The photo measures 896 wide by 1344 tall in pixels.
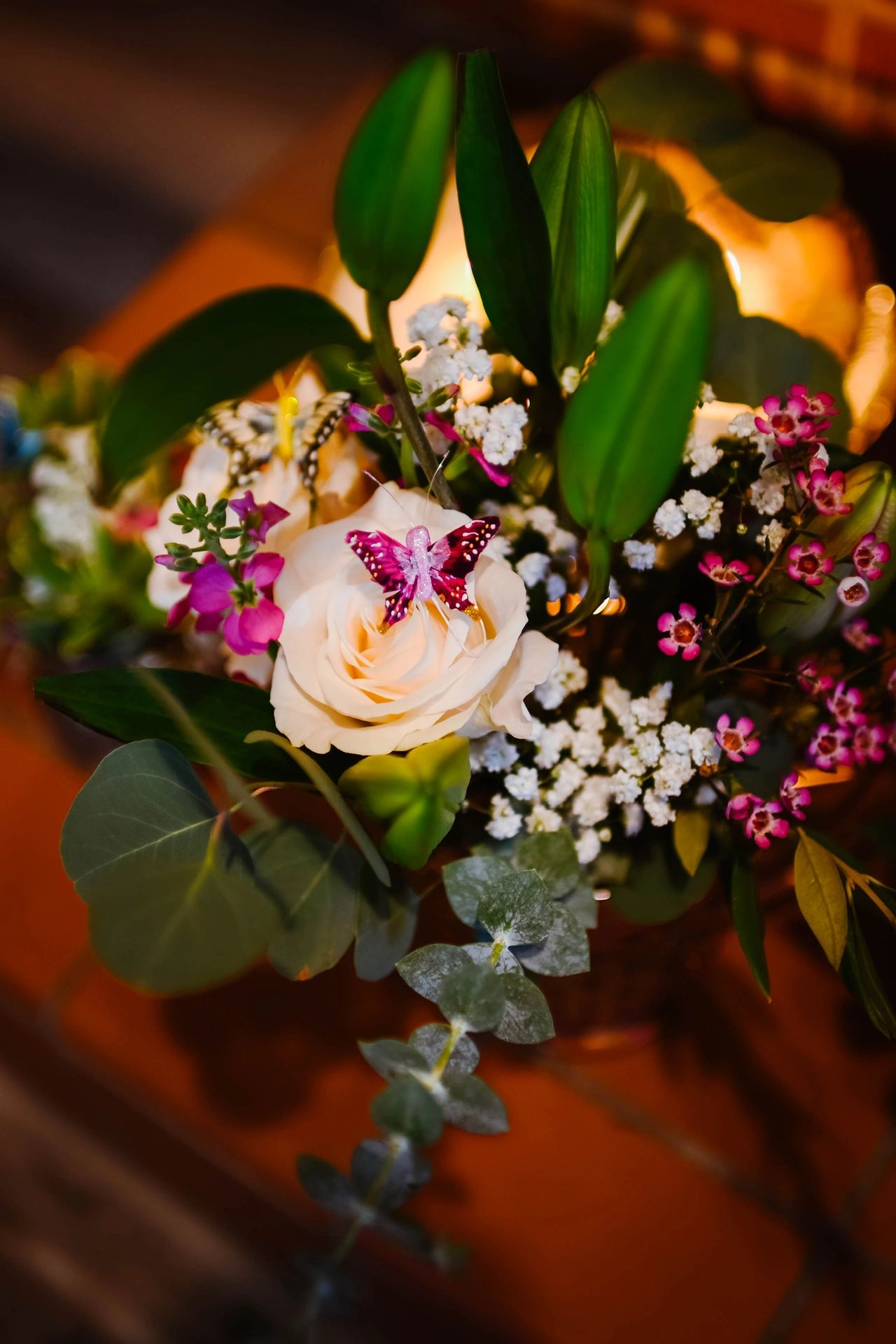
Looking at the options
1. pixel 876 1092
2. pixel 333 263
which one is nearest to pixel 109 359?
pixel 333 263

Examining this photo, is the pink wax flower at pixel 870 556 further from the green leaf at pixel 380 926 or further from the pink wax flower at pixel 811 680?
the green leaf at pixel 380 926

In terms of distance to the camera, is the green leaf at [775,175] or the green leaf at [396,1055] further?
the green leaf at [775,175]

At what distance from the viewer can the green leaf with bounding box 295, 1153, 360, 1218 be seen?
402mm

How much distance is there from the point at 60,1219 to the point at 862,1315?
0.53m

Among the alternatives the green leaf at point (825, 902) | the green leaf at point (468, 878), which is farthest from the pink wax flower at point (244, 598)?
the green leaf at point (825, 902)

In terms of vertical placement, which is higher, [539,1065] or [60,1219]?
[539,1065]

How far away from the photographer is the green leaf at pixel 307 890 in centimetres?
35

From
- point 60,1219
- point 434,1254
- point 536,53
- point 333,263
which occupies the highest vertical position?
point 536,53

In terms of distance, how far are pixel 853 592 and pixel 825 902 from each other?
4.3 inches

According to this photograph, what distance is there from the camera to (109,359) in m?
0.87

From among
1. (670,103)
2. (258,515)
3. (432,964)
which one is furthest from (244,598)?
(670,103)

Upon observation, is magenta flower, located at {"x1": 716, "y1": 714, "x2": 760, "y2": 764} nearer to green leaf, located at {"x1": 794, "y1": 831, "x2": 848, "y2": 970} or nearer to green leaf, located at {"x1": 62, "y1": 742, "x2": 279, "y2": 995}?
green leaf, located at {"x1": 794, "y1": 831, "x2": 848, "y2": 970}

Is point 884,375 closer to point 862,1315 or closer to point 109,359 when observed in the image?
point 862,1315

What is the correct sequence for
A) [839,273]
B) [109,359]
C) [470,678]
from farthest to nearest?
[109,359] → [839,273] → [470,678]
